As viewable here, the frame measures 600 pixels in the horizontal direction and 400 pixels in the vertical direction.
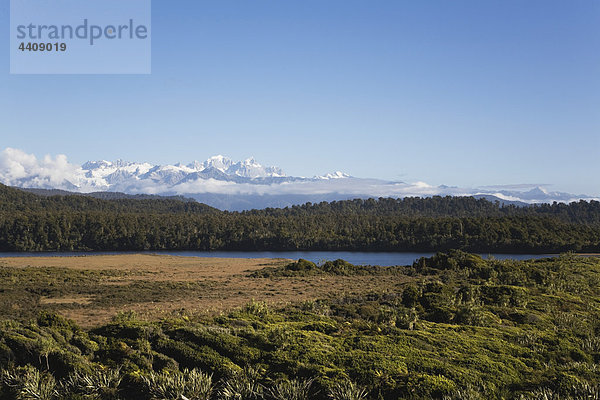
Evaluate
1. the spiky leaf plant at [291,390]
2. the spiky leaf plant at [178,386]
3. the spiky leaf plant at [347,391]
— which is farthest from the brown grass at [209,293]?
the spiky leaf plant at [347,391]

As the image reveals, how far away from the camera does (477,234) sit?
344 ft

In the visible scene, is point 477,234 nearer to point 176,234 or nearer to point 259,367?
point 176,234

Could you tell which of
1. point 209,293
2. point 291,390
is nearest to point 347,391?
point 291,390

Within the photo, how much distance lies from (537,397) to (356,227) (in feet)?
387

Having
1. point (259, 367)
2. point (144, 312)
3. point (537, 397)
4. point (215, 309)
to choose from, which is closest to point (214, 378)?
point (259, 367)

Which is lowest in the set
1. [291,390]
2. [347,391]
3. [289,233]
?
[289,233]

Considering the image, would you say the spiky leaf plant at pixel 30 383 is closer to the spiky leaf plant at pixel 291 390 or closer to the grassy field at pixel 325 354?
the grassy field at pixel 325 354

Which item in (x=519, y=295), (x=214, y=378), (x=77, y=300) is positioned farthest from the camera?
(x=77, y=300)

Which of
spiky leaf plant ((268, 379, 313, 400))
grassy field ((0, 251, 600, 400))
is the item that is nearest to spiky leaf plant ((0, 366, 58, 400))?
grassy field ((0, 251, 600, 400))

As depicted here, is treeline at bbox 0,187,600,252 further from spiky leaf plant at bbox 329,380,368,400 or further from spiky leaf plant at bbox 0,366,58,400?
spiky leaf plant at bbox 0,366,58,400

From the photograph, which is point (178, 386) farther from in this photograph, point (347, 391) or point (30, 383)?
point (347, 391)

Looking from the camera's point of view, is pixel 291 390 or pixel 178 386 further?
pixel 291 390

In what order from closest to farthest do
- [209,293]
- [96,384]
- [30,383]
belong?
[30,383] → [96,384] → [209,293]

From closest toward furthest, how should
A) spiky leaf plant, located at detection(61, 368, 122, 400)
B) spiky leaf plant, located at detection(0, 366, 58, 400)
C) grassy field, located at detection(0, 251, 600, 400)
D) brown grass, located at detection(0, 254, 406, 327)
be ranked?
spiky leaf plant, located at detection(0, 366, 58, 400) < spiky leaf plant, located at detection(61, 368, 122, 400) < grassy field, located at detection(0, 251, 600, 400) < brown grass, located at detection(0, 254, 406, 327)
